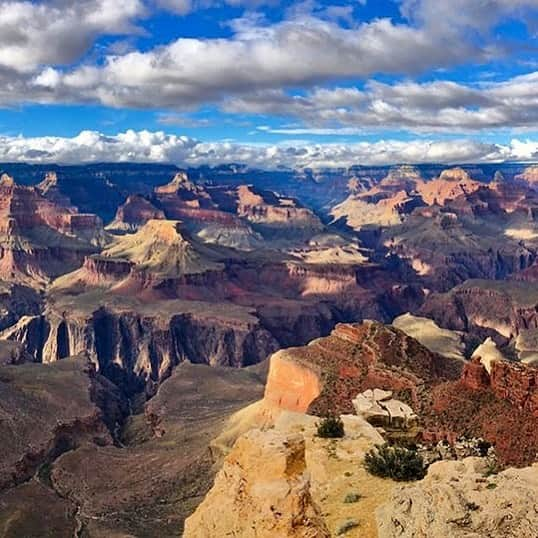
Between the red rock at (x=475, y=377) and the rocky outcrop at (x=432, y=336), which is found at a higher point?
the red rock at (x=475, y=377)

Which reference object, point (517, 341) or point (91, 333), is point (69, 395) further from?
point (517, 341)

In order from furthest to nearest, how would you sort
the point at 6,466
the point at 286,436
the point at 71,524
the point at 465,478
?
the point at 6,466 → the point at 71,524 → the point at 465,478 → the point at 286,436

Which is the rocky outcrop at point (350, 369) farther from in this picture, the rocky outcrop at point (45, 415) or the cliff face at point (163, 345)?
the cliff face at point (163, 345)

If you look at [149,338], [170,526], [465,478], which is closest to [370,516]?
[465,478]

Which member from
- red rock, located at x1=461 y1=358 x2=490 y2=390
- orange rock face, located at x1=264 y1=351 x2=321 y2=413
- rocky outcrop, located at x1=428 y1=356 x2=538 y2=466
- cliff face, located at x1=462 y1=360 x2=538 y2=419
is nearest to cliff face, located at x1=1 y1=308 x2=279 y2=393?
orange rock face, located at x1=264 y1=351 x2=321 y2=413

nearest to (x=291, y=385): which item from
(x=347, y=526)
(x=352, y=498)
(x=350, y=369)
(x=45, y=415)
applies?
(x=350, y=369)

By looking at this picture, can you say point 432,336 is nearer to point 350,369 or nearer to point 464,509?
point 350,369

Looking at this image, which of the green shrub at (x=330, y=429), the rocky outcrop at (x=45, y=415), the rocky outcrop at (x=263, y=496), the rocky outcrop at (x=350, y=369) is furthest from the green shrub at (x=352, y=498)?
the rocky outcrop at (x=45, y=415)
